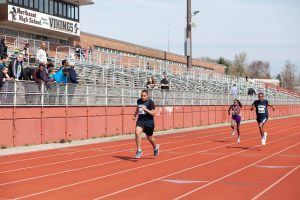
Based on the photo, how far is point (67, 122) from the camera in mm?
23234

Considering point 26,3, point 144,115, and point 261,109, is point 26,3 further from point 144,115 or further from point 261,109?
point 144,115

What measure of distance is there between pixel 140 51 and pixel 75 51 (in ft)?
105

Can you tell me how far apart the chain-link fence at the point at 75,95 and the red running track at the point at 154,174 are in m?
2.95

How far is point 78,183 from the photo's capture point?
10.9 m

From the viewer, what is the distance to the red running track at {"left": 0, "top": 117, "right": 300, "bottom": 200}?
9.72 m

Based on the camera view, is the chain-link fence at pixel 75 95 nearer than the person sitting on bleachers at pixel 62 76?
Answer: Yes

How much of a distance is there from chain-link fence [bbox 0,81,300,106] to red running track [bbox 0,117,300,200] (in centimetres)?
295

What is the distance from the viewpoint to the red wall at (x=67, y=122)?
19906mm

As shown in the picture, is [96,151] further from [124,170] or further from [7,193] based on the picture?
[7,193]

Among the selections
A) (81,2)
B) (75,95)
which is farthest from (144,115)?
(81,2)

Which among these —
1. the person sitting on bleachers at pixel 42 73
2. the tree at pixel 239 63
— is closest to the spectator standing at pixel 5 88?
the person sitting on bleachers at pixel 42 73

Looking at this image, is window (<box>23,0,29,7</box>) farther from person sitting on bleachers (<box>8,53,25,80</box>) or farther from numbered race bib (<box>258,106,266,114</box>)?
numbered race bib (<box>258,106,266,114</box>)

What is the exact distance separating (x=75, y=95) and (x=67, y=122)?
1516mm

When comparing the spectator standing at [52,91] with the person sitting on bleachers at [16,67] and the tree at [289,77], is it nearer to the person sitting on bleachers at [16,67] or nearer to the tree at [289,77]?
the person sitting on bleachers at [16,67]
